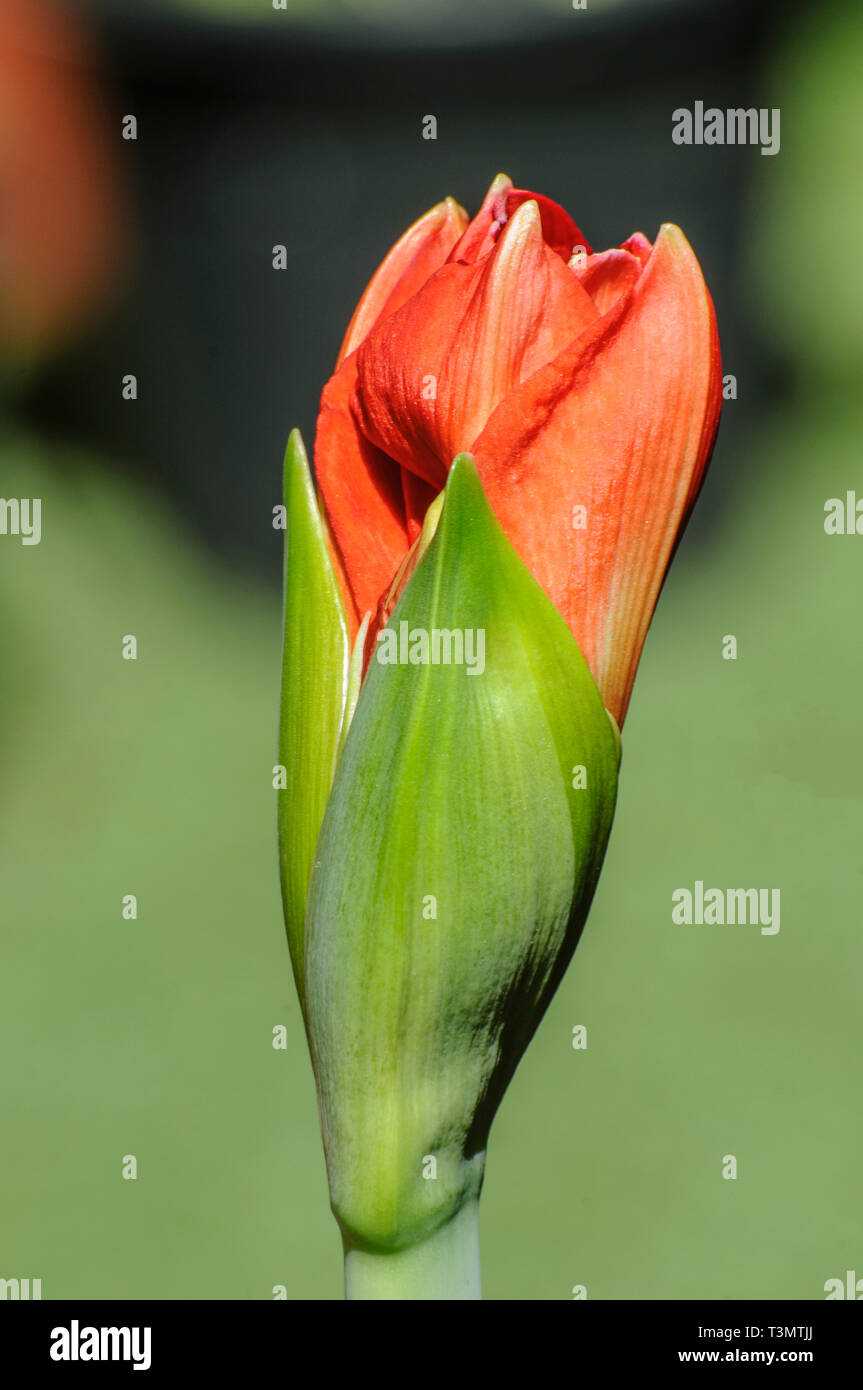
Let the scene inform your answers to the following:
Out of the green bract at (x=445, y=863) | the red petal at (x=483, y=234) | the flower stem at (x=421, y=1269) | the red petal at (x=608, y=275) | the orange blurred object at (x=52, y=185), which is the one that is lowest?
the flower stem at (x=421, y=1269)

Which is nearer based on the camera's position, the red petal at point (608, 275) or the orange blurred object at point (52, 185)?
the red petal at point (608, 275)

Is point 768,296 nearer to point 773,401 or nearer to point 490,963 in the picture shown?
point 773,401

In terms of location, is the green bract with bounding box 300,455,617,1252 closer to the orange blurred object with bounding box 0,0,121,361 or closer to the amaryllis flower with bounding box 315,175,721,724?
Result: the amaryllis flower with bounding box 315,175,721,724

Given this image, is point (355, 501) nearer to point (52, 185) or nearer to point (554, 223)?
point (554, 223)

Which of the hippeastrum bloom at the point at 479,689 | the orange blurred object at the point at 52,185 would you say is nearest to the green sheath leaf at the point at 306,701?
the hippeastrum bloom at the point at 479,689

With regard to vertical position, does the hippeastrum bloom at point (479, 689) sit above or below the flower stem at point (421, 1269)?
above

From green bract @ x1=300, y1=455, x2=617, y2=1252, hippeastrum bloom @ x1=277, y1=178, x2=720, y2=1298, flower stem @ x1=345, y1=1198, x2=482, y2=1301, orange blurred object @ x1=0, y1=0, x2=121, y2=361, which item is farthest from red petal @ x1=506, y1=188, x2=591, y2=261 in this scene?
orange blurred object @ x1=0, y1=0, x2=121, y2=361

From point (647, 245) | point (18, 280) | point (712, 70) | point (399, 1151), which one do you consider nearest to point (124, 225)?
point (18, 280)

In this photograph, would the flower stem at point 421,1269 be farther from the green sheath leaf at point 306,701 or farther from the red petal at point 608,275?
the red petal at point 608,275
